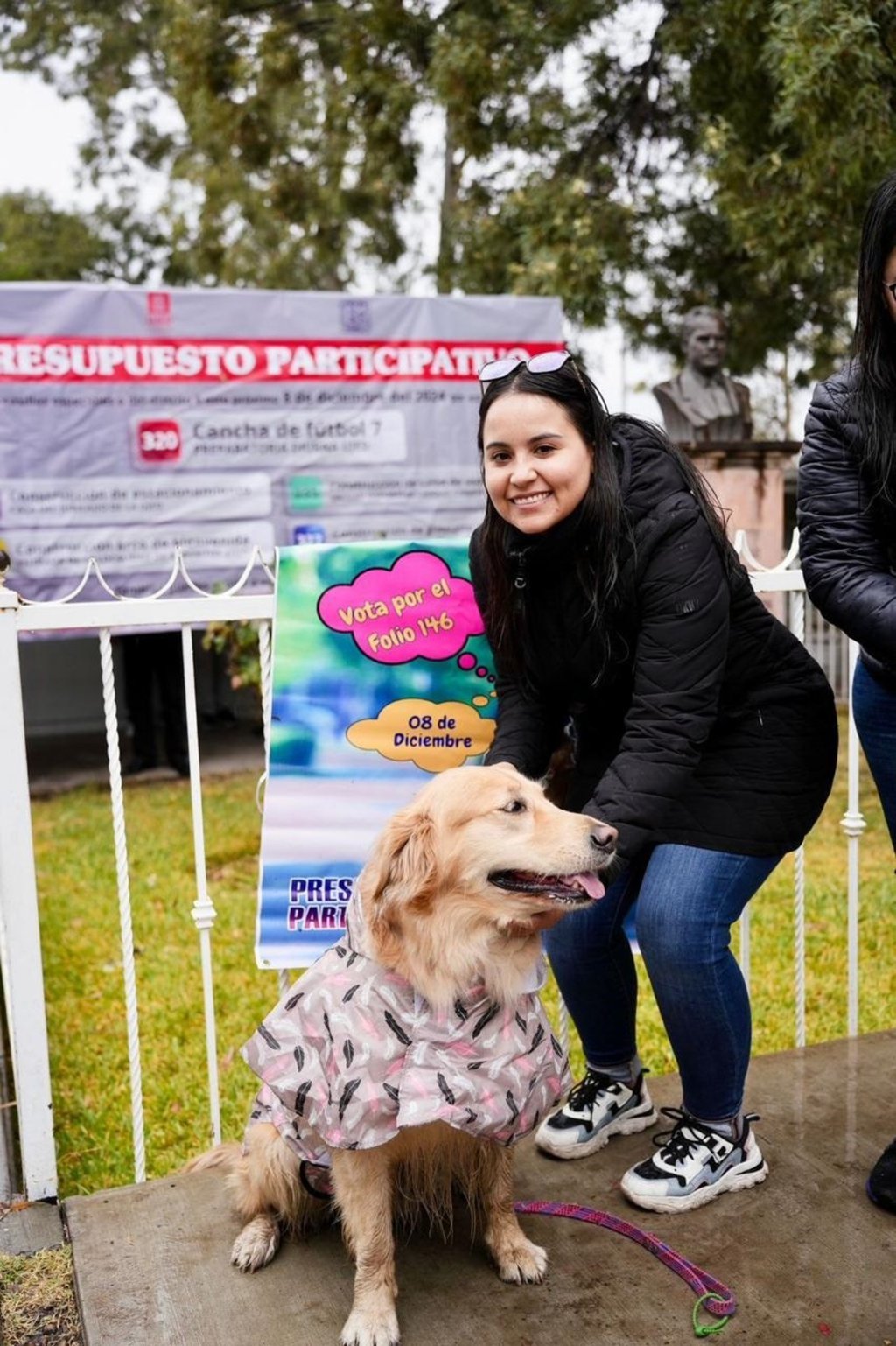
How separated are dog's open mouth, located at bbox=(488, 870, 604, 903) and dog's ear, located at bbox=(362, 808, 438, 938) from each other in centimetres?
13

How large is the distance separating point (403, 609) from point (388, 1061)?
1189mm

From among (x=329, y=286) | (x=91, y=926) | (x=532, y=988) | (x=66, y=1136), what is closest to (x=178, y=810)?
(x=91, y=926)

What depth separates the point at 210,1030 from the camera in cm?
306

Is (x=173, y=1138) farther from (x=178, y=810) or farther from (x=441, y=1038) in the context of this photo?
(x=178, y=810)

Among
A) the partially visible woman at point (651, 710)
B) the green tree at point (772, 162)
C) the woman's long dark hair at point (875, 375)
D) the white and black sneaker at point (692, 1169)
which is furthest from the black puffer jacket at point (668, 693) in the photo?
the green tree at point (772, 162)

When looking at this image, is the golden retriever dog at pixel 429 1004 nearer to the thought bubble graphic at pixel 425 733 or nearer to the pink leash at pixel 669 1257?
the pink leash at pixel 669 1257

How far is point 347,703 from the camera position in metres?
2.99

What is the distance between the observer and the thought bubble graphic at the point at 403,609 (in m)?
2.98

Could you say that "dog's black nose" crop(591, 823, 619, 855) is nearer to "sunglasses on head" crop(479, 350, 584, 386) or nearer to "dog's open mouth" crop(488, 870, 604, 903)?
"dog's open mouth" crop(488, 870, 604, 903)

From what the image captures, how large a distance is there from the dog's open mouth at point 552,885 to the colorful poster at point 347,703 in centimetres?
79

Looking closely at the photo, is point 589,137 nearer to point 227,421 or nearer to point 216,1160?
point 227,421

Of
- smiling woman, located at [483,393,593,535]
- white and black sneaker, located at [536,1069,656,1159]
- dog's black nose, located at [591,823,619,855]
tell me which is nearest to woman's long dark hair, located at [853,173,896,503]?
smiling woman, located at [483,393,593,535]

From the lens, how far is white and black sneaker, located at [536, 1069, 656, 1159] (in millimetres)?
2908

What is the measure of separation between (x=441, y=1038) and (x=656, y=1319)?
70 cm
